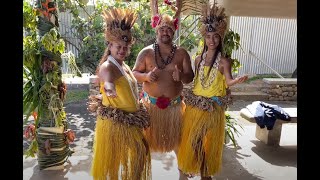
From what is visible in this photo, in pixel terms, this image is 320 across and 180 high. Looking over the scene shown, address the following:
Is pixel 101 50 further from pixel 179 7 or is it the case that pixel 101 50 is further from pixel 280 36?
pixel 280 36

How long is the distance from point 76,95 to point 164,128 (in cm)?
440

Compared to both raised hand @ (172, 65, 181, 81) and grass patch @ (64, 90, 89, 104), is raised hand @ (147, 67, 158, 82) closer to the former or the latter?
raised hand @ (172, 65, 181, 81)

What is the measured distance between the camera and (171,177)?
9.89ft

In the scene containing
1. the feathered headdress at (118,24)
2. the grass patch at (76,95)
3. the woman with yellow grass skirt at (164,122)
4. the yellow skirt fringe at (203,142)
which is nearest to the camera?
the feathered headdress at (118,24)

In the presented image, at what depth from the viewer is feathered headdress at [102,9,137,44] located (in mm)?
2197

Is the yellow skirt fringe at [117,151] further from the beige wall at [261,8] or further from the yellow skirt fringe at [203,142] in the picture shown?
the beige wall at [261,8]

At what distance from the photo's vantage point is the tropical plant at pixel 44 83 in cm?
282

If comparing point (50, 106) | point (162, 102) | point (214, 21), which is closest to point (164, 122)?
point (162, 102)

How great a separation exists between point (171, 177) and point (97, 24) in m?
4.09

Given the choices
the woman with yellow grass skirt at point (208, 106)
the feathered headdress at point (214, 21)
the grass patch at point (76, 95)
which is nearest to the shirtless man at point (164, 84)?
the woman with yellow grass skirt at point (208, 106)

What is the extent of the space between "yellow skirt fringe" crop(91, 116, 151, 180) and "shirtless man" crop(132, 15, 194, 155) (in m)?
0.48

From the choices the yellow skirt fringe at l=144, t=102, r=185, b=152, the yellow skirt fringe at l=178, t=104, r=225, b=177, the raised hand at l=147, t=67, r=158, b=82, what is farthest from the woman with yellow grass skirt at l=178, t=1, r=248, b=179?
the raised hand at l=147, t=67, r=158, b=82

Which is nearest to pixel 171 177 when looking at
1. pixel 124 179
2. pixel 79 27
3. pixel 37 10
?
pixel 124 179

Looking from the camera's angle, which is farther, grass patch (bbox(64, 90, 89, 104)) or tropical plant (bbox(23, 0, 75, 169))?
grass patch (bbox(64, 90, 89, 104))
